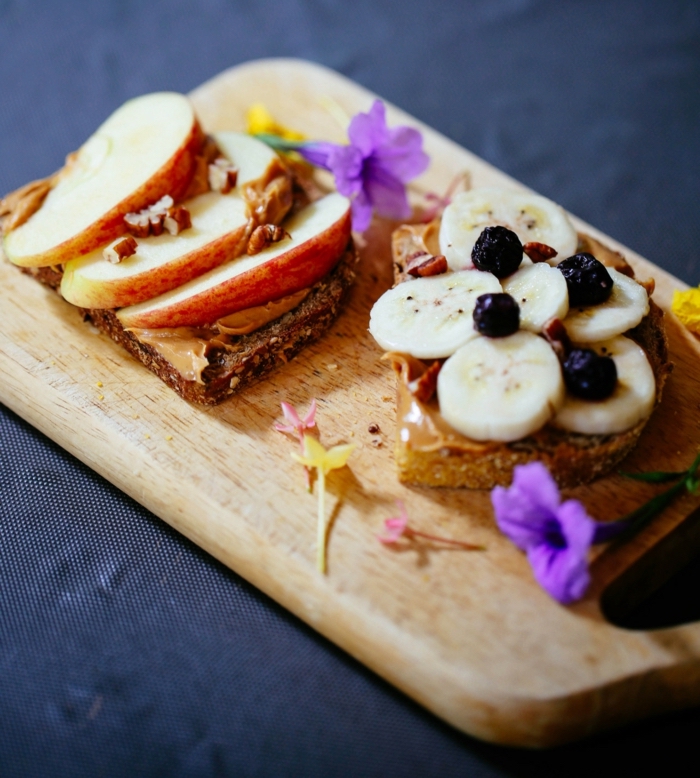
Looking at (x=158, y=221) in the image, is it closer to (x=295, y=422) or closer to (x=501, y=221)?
(x=295, y=422)

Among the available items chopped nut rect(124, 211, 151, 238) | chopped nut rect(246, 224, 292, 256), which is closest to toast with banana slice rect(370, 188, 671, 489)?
chopped nut rect(246, 224, 292, 256)

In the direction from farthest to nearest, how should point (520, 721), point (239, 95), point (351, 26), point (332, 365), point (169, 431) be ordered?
1. point (351, 26)
2. point (239, 95)
3. point (332, 365)
4. point (169, 431)
5. point (520, 721)

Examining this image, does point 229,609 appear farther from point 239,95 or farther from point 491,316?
point 239,95

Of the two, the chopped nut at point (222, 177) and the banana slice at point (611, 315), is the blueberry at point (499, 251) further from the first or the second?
the chopped nut at point (222, 177)

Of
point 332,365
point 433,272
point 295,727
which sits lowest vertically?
point 295,727

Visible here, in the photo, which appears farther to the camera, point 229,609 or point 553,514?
point 229,609

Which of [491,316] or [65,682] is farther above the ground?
[491,316]

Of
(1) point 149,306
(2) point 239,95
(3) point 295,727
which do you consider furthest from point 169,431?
(2) point 239,95

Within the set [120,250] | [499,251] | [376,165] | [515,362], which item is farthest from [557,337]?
[120,250]
